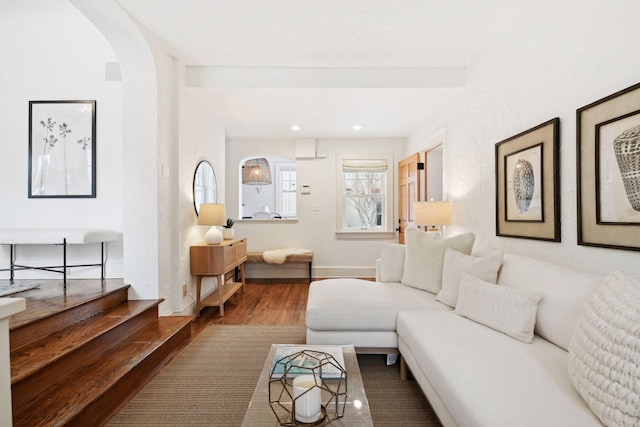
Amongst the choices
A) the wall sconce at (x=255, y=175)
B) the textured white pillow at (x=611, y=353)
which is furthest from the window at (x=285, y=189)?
the textured white pillow at (x=611, y=353)

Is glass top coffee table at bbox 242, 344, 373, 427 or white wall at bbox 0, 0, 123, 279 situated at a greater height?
white wall at bbox 0, 0, 123, 279

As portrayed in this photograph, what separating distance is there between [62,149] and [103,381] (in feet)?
8.48

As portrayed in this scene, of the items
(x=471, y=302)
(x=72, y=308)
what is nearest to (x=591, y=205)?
(x=471, y=302)

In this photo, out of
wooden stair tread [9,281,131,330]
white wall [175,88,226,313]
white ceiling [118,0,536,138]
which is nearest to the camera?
wooden stair tread [9,281,131,330]

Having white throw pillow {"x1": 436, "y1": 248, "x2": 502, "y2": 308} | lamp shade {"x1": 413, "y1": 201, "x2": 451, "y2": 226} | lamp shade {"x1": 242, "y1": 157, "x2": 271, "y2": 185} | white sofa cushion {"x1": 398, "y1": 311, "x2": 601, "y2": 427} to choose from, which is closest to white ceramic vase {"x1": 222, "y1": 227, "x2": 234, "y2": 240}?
lamp shade {"x1": 413, "y1": 201, "x2": 451, "y2": 226}

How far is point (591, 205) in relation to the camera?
5.31 feet

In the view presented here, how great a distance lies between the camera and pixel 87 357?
6.25 feet

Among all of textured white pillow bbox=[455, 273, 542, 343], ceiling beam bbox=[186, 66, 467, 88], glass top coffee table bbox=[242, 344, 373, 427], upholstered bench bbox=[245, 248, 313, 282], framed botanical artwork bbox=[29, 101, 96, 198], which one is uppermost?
ceiling beam bbox=[186, 66, 467, 88]

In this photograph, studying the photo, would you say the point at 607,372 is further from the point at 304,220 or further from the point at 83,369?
the point at 304,220

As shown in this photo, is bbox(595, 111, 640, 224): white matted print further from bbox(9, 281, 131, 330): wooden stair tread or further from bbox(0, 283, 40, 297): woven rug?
bbox(0, 283, 40, 297): woven rug

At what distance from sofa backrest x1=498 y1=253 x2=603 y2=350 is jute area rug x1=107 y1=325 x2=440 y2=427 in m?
0.75

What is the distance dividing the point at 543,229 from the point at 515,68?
123 cm

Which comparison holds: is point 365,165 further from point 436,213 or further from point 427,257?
point 427,257

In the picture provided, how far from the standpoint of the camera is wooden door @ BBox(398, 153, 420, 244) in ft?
14.0
